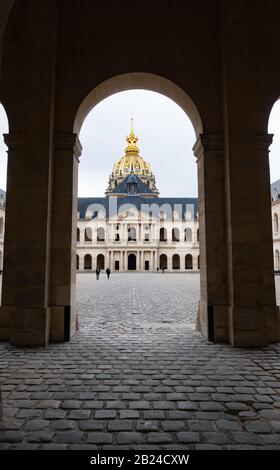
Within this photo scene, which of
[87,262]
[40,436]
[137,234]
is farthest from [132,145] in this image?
[40,436]

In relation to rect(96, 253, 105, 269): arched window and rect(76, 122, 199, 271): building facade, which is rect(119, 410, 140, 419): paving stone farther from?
rect(96, 253, 105, 269): arched window

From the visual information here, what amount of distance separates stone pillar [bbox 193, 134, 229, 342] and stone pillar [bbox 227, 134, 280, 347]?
23 cm

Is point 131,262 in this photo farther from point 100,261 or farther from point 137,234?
point 100,261

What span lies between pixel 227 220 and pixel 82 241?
242 ft

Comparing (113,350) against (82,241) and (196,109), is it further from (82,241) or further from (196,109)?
(82,241)

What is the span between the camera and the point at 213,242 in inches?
267

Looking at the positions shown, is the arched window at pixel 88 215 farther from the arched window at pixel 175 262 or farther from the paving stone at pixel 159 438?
the paving stone at pixel 159 438

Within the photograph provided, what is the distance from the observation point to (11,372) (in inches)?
182

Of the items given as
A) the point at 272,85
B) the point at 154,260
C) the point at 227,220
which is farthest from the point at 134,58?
the point at 154,260

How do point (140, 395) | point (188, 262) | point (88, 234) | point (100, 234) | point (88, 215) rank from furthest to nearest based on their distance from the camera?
1. point (88, 215)
2. point (100, 234)
3. point (88, 234)
4. point (188, 262)
5. point (140, 395)

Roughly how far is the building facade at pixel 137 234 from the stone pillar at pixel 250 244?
68.9 meters

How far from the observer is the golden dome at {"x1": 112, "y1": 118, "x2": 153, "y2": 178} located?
10200cm

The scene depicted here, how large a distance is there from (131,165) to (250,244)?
99.8 m

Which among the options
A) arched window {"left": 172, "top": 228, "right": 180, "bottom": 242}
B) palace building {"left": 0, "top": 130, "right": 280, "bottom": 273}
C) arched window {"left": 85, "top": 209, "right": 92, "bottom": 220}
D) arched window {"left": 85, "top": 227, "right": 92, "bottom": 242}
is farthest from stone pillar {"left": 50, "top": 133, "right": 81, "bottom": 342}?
arched window {"left": 85, "top": 209, "right": 92, "bottom": 220}
